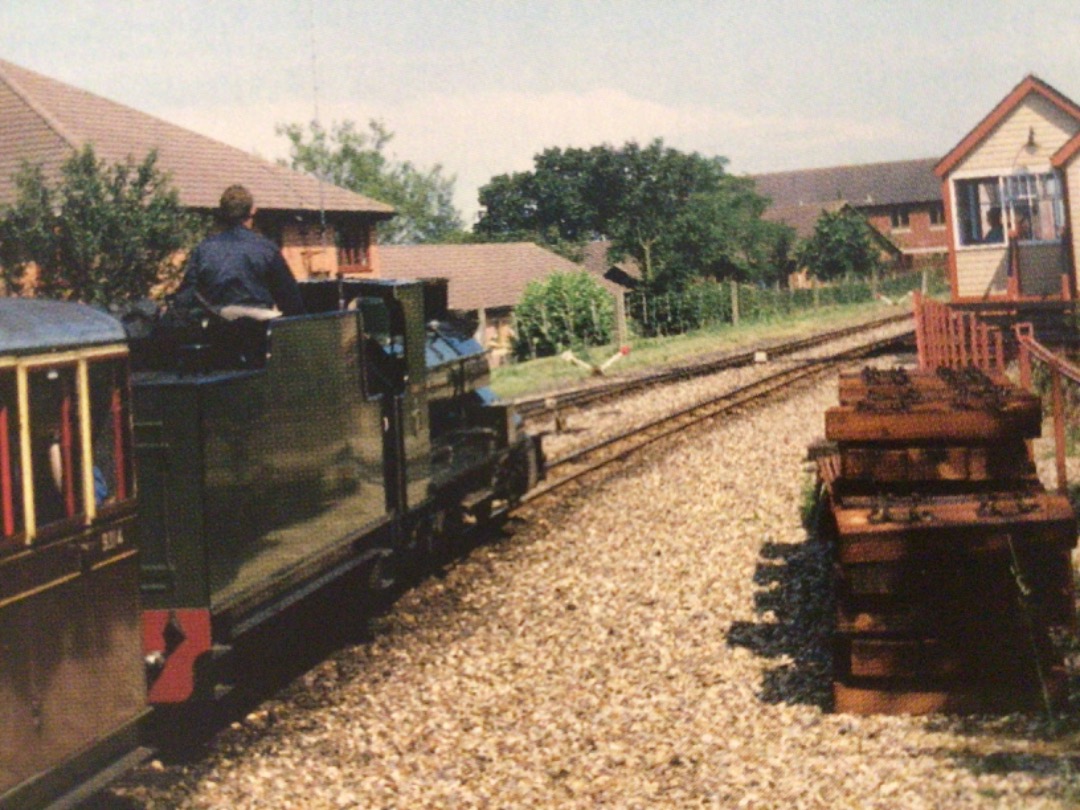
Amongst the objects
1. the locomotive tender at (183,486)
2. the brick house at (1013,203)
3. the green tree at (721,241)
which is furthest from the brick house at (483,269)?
the locomotive tender at (183,486)

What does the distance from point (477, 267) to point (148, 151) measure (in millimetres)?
31048

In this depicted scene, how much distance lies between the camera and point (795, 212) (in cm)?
8175

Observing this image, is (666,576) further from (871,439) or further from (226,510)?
(226,510)

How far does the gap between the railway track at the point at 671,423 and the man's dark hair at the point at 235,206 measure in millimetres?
5742

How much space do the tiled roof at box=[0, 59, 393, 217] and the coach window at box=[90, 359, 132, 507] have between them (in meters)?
22.2

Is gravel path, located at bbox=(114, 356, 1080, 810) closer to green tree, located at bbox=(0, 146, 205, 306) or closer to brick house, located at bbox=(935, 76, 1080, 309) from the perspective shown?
green tree, located at bbox=(0, 146, 205, 306)

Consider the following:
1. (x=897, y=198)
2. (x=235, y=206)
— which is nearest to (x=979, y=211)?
(x=235, y=206)

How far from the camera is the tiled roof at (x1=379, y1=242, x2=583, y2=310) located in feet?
183

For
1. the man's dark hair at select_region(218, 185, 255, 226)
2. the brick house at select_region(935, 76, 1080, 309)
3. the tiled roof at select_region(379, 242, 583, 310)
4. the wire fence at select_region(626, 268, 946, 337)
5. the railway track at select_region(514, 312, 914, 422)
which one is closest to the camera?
the man's dark hair at select_region(218, 185, 255, 226)

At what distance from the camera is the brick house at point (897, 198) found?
9138 cm

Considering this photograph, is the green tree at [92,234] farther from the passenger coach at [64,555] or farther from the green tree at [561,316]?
the passenger coach at [64,555]

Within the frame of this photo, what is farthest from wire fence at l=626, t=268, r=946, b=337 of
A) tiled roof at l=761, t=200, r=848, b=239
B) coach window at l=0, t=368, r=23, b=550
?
tiled roof at l=761, t=200, r=848, b=239

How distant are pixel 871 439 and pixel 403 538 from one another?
13.1 ft

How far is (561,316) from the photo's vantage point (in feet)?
119
